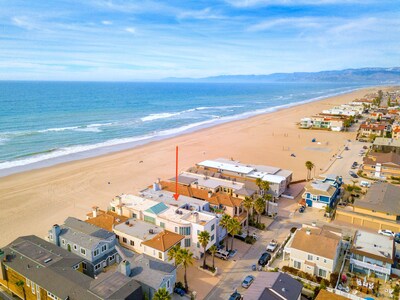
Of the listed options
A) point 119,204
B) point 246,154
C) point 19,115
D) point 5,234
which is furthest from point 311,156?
point 19,115

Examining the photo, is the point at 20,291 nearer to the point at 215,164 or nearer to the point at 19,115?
the point at 215,164

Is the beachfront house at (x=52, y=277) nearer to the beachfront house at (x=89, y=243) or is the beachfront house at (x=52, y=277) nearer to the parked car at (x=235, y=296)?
the beachfront house at (x=89, y=243)

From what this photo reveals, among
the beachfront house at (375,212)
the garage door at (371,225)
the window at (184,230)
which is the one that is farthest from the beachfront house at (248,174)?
the window at (184,230)

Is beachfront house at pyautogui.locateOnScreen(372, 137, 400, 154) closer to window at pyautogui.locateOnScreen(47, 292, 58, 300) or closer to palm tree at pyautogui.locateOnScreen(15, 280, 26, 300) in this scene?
window at pyautogui.locateOnScreen(47, 292, 58, 300)

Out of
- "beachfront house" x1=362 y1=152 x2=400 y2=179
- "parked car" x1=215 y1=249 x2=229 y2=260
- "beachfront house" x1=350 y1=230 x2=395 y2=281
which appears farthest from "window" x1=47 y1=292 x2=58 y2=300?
"beachfront house" x1=362 y1=152 x2=400 y2=179

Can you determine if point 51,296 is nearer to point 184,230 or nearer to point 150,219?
point 184,230
